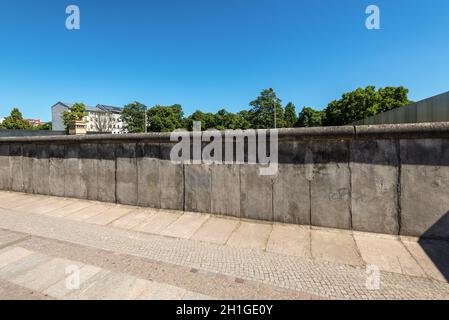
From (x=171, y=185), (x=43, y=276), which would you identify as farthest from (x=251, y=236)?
(x=43, y=276)

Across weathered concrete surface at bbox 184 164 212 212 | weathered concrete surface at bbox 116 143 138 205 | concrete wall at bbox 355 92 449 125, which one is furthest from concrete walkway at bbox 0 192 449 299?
concrete wall at bbox 355 92 449 125

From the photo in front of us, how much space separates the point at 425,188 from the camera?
160 inches

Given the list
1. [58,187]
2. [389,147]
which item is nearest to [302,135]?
[389,147]

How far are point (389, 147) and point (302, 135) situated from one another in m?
1.51

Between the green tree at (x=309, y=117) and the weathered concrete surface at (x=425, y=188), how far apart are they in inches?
2632

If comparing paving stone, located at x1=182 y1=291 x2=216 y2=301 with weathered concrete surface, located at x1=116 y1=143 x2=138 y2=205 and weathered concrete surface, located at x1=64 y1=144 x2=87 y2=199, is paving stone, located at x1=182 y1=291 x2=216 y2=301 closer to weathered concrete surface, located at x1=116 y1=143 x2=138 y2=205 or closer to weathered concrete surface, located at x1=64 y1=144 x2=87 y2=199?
weathered concrete surface, located at x1=116 y1=143 x2=138 y2=205

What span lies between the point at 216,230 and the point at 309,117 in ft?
235

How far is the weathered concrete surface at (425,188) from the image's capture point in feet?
13.1

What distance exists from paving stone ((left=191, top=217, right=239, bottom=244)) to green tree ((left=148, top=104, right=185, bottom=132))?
70939 mm

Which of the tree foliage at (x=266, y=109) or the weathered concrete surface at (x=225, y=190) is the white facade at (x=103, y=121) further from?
the weathered concrete surface at (x=225, y=190)

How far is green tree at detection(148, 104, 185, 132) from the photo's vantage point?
74.9 m

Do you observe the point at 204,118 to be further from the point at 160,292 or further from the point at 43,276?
the point at 160,292
